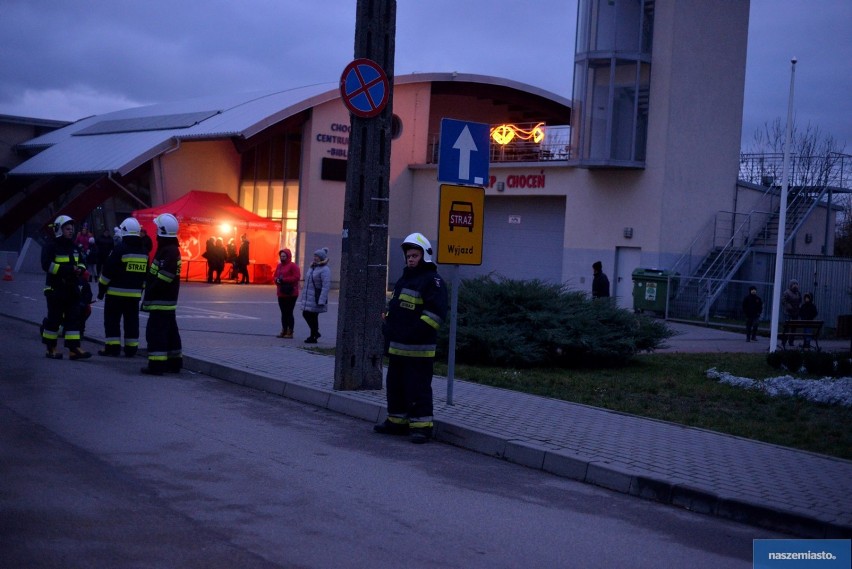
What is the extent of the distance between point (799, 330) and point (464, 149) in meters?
14.1

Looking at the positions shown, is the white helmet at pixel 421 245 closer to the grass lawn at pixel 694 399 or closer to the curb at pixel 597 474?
the curb at pixel 597 474

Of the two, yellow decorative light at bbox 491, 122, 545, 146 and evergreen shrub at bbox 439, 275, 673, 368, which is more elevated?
yellow decorative light at bbox 491, 122, 545, 146

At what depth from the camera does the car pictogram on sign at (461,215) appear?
34.6 ft

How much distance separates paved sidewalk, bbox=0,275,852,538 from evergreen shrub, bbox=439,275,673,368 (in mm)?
1991

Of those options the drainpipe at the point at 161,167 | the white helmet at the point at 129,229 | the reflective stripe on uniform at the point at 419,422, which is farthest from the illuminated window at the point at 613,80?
the reflective stripe on uniform at the point at 419,422

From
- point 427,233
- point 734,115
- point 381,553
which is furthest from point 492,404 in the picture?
point 427,233

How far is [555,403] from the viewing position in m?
11.4

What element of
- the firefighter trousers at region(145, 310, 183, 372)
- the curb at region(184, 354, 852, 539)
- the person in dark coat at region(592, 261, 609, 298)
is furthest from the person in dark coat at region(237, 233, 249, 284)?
the curb at region(184, 354, 852, 539)

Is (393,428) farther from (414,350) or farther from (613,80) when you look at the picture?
(613,80)

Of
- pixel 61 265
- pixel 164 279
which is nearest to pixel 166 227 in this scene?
pixel 164 279

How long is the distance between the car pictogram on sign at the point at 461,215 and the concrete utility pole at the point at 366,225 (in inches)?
51.8

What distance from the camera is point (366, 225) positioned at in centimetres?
1159

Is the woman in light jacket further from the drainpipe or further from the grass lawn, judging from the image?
the drainpipe

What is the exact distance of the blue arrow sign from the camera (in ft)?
34.7
